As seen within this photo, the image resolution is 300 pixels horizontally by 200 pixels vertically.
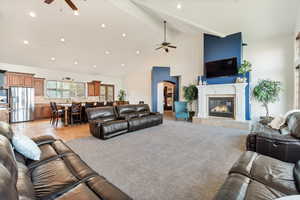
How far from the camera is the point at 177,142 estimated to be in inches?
135

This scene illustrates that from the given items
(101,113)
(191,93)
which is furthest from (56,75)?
(191,93)

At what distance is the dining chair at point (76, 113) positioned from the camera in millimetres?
5539

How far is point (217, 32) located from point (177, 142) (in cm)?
453

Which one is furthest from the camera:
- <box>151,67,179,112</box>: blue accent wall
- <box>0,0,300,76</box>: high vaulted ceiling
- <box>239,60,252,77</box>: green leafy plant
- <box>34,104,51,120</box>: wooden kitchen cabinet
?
<box>151,67,179,112</box>: blue accent wall

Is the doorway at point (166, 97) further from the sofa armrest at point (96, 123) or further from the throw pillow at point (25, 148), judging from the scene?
the throw pillow at point (25, 148)

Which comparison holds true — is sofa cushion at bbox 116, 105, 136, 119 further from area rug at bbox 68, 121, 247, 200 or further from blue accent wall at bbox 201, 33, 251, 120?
blue accent wall at bbox 201, 33, 251, 120

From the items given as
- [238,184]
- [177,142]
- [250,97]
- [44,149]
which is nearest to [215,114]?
[250,97]

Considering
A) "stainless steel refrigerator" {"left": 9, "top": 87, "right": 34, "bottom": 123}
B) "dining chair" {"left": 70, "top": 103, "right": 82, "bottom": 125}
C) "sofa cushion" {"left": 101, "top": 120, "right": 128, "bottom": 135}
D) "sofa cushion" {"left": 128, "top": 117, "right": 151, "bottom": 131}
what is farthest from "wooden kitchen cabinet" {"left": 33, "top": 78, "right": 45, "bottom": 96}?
"sofa cushion" {"left": 128, "top": 117, "right": 151, "bottom": 131}

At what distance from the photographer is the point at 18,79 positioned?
6.13 metres

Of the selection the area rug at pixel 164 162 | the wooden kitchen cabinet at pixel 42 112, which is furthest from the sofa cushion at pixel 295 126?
the wooden kitchen cabinet at pixel 42 112

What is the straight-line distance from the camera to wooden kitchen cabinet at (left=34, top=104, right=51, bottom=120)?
6.82 m

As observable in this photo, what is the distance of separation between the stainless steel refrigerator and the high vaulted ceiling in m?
1.52

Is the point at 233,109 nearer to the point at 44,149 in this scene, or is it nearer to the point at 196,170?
the point at 196,170

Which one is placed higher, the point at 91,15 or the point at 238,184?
the point at 91,15
